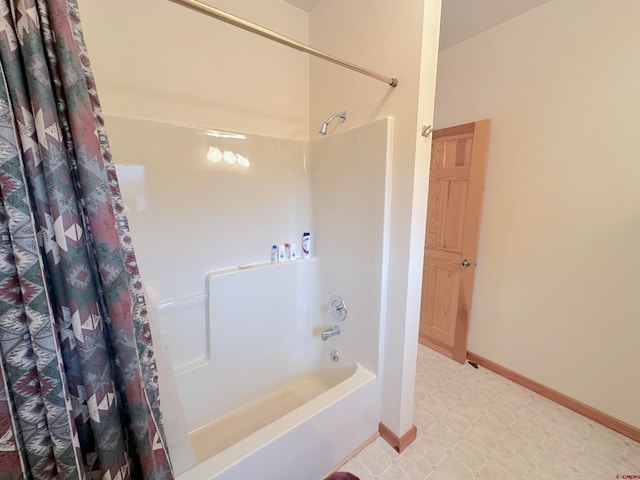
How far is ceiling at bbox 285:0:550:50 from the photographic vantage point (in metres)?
1.61

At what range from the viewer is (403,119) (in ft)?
3.88

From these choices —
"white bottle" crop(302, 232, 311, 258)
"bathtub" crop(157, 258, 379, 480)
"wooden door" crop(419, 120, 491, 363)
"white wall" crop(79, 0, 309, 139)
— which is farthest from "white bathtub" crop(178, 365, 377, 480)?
"white wall" crop(79, 0, 309, 139)

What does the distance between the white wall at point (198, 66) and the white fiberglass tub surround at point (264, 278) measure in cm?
14

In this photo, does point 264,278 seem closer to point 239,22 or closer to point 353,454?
point 353,454

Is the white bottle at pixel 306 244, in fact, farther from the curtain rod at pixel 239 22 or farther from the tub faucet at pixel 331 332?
the curtain rod at pixel 239 22

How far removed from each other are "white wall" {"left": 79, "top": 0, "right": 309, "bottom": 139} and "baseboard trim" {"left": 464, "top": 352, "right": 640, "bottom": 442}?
2397mm

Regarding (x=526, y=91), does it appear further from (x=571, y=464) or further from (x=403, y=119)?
(x=571, y=464)

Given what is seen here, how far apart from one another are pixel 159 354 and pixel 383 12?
179cm

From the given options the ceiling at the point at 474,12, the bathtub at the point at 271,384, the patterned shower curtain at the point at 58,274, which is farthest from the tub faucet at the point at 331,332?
the ceiling at the point at 474,12

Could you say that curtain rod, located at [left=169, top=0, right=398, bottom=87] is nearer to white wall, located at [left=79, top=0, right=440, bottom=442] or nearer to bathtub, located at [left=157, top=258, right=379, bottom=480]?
white wall, located at [left=79, top=0, right=440, bottom=442]

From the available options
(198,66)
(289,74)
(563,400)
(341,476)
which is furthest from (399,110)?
(563,400)

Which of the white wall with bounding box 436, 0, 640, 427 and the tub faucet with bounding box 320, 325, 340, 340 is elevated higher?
the white wall with bounding box 436, 0, 640, 427

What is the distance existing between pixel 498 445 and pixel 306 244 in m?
1.64

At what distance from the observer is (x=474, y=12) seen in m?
1.69
